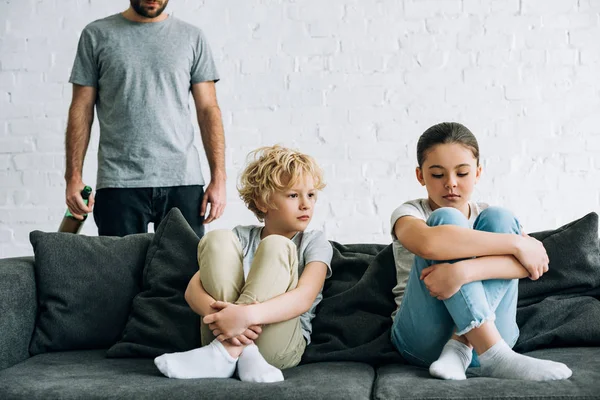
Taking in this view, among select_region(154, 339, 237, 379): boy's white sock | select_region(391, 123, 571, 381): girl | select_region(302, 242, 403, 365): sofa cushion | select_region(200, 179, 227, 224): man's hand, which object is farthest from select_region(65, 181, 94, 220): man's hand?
select_region(391, 123, 571, 381): girl

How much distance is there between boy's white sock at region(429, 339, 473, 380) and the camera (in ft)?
5.60

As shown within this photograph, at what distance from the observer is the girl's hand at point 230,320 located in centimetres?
180

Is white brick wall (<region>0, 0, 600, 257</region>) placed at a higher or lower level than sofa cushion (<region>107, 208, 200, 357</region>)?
higher

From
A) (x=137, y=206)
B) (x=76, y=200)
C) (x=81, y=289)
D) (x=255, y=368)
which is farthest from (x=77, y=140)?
(x=255, y=368)

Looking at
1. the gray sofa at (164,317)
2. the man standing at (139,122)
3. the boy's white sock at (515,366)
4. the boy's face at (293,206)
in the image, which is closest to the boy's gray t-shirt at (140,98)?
the man standing at (139,122)

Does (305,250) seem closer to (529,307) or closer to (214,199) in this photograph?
(529,307)

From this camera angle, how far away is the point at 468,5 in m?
3.58

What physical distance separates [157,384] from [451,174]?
918 millimetres

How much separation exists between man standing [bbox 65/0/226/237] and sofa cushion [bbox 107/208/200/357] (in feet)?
1.41

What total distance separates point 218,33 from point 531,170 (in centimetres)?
159

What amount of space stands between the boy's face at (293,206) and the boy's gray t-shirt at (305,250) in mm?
42

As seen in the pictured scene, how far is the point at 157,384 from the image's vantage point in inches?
68.1

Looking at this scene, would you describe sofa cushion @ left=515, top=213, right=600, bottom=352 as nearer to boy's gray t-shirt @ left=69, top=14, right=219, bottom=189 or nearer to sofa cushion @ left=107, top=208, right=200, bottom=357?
sofa cushion @ left=107, top=208, right=200, bottom=357

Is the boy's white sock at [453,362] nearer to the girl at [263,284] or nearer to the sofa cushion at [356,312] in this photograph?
the sofa cushion at [356,312]
